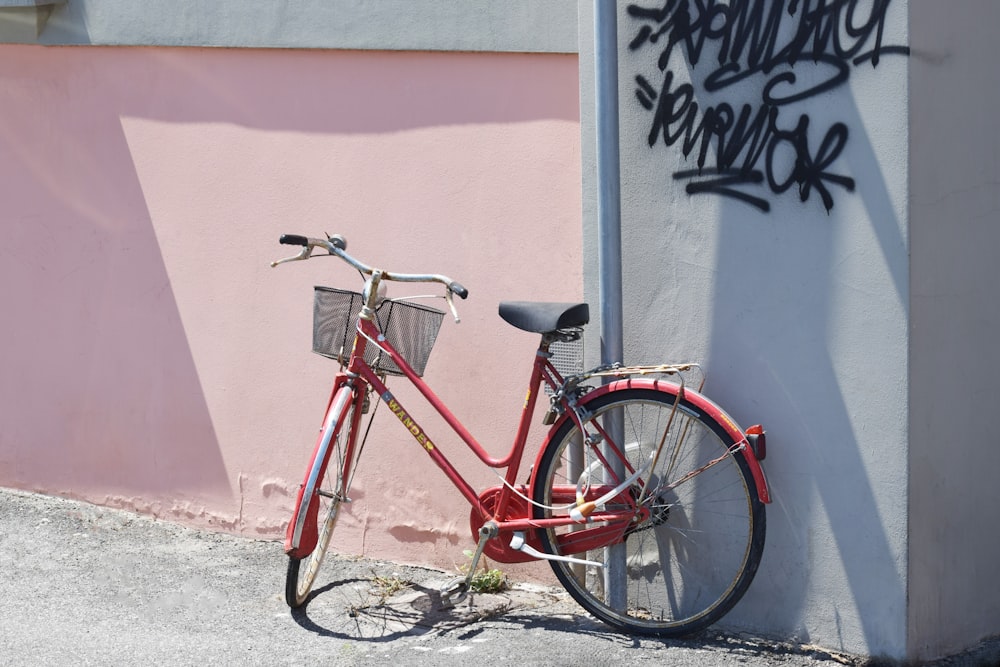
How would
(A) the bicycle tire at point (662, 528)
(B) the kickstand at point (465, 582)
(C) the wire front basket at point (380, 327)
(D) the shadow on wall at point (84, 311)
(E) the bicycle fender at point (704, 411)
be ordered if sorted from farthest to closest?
(D) the shadow on wall at point (84, 311) → (C) the wire front basket at point (380, 327) → (B) the kickstand at point (465, 582) → (A) the bicycle tire at point (662, 528) → (E) the bicycle fender at point (704, 411)

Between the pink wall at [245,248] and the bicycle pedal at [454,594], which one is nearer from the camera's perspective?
the bicycle pedal at [454,594]

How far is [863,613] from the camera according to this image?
419 cm

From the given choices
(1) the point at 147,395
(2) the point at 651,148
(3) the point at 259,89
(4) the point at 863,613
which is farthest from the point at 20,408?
(4) the point at 863,613

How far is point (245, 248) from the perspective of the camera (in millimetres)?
5711

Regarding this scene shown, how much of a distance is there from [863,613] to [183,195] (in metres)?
3.53

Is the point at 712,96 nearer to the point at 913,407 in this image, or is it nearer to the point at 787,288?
the point at 787,288

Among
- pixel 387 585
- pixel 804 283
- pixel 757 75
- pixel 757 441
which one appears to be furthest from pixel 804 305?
pixel 387 585

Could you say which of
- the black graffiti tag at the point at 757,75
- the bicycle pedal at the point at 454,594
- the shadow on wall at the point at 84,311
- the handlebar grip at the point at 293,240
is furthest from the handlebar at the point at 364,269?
the shadow on wall at the point at 84,311

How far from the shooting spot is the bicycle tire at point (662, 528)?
14.5ft

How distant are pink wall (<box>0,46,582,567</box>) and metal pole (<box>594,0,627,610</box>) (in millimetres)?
370

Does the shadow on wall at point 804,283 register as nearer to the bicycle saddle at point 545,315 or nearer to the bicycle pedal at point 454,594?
the bicycle saddle at point 545,315

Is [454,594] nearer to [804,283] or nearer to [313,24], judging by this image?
[804,283]

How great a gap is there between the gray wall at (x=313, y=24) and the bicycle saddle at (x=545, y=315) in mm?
1051

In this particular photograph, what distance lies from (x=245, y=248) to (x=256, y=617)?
5.65 ft
